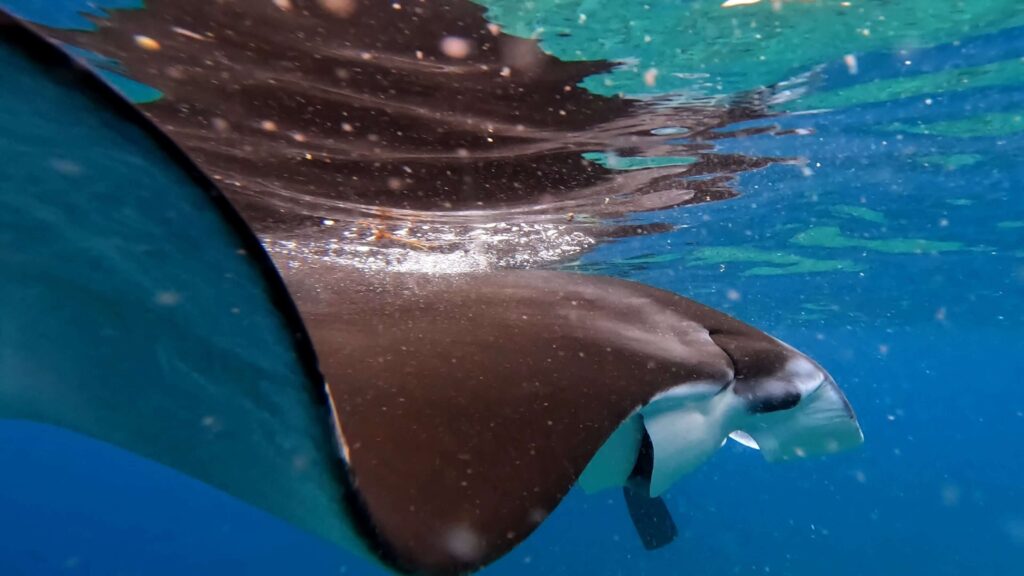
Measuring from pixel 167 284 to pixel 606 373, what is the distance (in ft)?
5.73

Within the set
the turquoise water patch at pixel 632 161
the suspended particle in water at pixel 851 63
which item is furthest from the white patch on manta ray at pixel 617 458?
the suspended particle in water at pixel 851 63

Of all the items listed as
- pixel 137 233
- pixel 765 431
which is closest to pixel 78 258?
pixel 137 233

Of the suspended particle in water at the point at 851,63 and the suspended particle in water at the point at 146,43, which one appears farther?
the suspended particle in water at the point at 851,63

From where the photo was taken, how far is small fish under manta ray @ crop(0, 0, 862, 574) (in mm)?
1618

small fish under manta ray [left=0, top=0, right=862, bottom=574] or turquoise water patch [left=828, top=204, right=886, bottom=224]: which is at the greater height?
small fish under manta ray [left=0, top=0, right=862, bottom=574]

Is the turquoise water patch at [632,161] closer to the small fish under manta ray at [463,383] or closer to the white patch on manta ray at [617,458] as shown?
the small fish under manta ray at [463,383]

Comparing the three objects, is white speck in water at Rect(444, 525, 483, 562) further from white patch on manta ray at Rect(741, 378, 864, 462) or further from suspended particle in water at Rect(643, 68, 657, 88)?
suspended particle in water at Rect(643, 68, 657, 88)

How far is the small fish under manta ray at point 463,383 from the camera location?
162 cm

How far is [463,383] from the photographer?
243cm

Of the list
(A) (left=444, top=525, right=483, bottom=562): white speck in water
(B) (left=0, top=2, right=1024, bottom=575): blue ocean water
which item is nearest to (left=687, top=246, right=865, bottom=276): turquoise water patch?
(B) (left=0, top=2, right=1024, bottom=575): blue ocean water

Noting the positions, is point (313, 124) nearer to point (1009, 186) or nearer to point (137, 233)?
point (137, 233)

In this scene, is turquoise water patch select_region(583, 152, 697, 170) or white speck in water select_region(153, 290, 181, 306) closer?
white speck in water select_region(153, 290, 181, 306)

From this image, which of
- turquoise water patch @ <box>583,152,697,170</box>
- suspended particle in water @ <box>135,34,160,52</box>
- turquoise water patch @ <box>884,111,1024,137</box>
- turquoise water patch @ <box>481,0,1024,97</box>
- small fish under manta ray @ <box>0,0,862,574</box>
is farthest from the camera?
turquoise water patch @ <box>884,111,1024,137</box>

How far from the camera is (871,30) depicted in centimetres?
753
